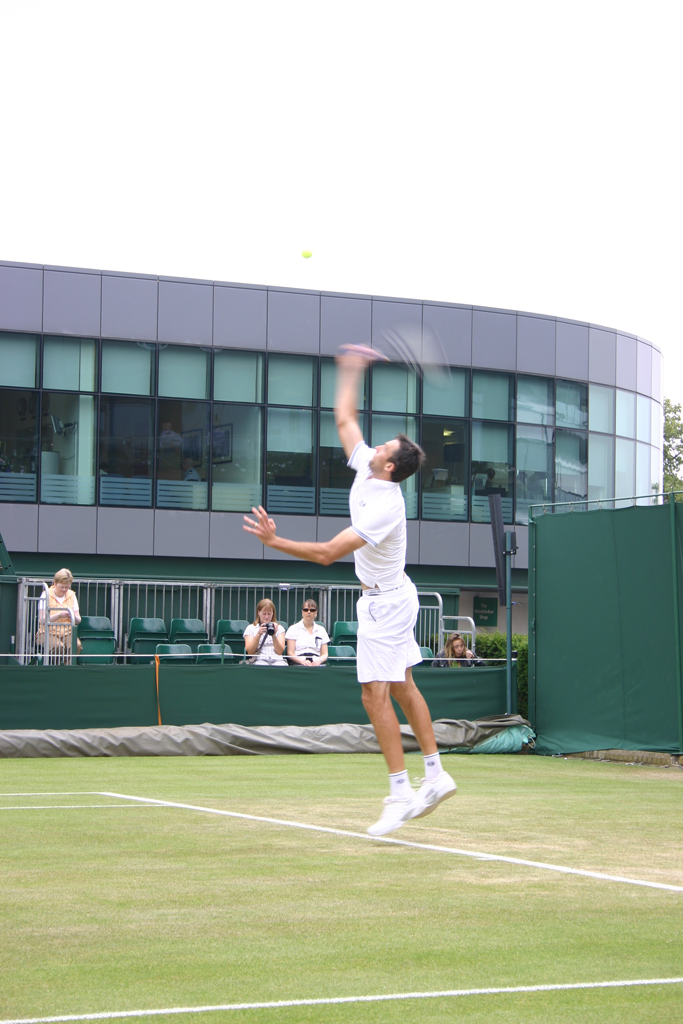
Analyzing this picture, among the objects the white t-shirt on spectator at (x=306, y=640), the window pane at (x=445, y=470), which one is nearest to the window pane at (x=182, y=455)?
the window pane at (x=445, y=470)

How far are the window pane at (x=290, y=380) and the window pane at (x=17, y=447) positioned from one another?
5.48 metres

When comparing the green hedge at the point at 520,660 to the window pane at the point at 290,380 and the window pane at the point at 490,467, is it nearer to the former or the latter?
the window pane at the point at 490,467

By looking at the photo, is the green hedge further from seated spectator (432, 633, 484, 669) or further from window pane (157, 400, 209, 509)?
window pane (157, 400, 209, 509)

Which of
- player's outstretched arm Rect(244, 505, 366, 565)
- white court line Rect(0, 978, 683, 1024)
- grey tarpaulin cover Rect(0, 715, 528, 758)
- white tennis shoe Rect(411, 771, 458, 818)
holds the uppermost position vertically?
player's outstretched arm Rect(244, 505, 366, 565)

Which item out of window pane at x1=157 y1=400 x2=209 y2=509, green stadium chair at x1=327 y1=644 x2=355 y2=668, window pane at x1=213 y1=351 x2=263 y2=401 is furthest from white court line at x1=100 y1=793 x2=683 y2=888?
window pane at x1=213 y1=351 x2=263 y2=401

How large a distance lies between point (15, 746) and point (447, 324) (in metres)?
18.6

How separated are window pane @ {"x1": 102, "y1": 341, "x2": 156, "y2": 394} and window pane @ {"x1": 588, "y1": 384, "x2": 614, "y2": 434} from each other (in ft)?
37.9

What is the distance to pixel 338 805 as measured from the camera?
8.92 meters

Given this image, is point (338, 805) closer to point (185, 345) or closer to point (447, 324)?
point (185, 345)

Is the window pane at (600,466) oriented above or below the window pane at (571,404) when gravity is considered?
below

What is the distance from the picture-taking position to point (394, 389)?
2911cm

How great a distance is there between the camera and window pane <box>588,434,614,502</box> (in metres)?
31.3

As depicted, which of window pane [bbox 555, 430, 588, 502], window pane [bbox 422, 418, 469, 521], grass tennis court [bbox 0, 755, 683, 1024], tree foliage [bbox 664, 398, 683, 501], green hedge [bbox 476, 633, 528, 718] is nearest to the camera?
grass tennis court [bbox 0, 755, 683, 1024]

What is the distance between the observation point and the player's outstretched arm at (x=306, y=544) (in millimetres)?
5906
